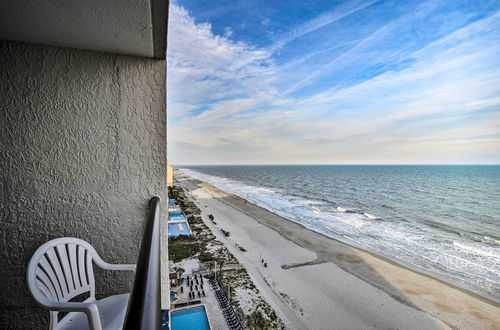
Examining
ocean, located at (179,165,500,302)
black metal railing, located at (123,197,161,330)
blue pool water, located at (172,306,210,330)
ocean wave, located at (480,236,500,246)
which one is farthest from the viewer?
ocean wave, located at (480,236,500,246)

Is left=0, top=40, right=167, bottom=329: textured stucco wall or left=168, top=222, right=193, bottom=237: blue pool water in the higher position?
left=0, top=40, right=167, bottom=329: textured stucco wall

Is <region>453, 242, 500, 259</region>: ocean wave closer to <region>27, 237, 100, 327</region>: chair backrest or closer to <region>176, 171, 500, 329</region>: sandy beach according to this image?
<region>176, 171, 500, 329</region>: sandy beach

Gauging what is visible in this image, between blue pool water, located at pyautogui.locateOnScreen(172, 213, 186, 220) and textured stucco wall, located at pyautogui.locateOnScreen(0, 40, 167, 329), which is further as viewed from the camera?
blue pool water, located at pyautogui.locateOnScreen(172, 213, 186, 220)

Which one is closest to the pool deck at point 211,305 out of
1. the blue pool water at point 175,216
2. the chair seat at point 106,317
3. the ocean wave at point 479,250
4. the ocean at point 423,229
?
the blue pool water at point 175,216

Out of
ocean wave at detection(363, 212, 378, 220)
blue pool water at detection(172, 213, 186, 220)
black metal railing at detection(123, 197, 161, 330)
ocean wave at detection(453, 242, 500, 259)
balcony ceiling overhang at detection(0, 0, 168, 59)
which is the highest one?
balcony ceiling overhang at detection(0, 0, 168, 59)

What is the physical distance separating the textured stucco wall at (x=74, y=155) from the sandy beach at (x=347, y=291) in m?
6.74

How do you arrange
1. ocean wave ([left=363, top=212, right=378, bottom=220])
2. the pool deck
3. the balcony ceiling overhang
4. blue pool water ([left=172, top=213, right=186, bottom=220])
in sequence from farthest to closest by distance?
ocean wave ([left=363, top=212, right=378, bottom=220]), blue pool water ([left=172, top=213, right=186, bottom=220]), the pool deck, the balcony ceiling overhang

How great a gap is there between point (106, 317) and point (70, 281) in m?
0.34

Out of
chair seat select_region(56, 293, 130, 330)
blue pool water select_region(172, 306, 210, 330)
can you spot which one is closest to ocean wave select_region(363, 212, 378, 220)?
blue pool water select_region(172, 306, 210, 330)

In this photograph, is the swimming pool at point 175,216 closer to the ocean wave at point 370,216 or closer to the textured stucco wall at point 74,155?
the textured stucco wall at point 74,155

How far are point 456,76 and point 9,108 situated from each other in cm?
4872

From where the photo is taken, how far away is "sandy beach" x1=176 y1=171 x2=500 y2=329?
7.12 meters

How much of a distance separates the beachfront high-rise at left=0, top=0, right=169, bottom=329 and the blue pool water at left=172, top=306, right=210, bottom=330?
195 inches

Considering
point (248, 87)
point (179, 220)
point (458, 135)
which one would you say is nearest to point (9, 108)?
point (179, 220)
